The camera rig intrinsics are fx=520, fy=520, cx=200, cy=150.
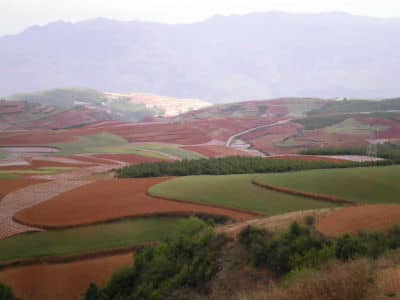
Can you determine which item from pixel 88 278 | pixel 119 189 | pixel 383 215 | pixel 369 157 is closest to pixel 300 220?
pixel 383 215

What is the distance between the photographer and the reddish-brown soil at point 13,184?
2816cm

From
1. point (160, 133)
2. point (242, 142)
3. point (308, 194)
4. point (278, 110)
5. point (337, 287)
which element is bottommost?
point (308, 194)

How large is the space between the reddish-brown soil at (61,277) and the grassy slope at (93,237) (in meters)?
0.95

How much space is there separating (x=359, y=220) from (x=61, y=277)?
983 cm

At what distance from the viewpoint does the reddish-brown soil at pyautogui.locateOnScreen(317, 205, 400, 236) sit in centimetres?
1372

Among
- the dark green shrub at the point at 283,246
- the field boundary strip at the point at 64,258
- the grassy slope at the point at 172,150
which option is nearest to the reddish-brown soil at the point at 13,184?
the field boundary strip at the point at 64,258

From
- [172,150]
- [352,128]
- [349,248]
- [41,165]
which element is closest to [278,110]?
[352,128]

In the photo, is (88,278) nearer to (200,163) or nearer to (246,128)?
(200,163)

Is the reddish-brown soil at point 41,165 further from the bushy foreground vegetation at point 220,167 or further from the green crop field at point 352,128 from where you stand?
the green crop field at point 352,128

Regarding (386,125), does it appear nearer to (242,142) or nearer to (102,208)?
(242,142)

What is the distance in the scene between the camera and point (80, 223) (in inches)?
853

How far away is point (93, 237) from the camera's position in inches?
811

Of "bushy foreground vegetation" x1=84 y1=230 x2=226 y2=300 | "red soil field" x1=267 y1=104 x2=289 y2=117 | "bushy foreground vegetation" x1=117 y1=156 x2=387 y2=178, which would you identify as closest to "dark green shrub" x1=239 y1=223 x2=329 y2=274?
"bushy foreground vegetation" x1=84 y1=230 x2=226 y2=300

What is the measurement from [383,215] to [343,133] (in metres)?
46.0
